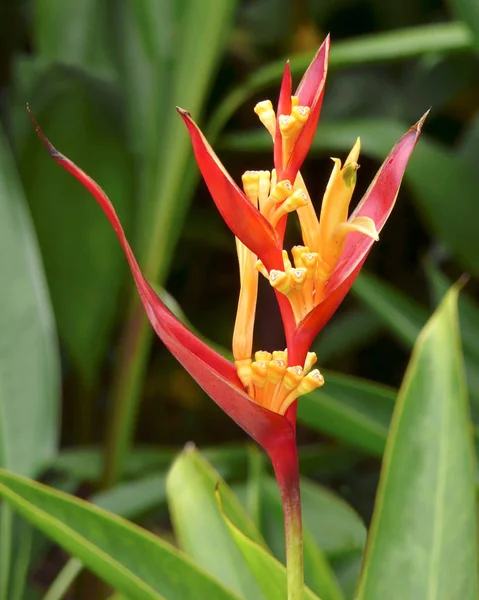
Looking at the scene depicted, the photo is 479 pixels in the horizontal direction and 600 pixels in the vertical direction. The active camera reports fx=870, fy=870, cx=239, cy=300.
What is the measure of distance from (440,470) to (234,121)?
72 centimetres

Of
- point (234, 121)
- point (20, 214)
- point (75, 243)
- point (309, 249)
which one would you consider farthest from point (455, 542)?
point (234, 121)

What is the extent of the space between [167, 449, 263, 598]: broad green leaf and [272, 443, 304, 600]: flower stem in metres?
0.16

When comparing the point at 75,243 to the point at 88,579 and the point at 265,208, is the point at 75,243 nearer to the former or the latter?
the point at 88,579

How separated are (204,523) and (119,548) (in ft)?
0.20

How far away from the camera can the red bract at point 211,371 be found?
21 centimetres

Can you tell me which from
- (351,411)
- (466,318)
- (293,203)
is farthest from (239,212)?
(466,318)

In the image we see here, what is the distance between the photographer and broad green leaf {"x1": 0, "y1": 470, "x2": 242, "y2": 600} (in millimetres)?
305

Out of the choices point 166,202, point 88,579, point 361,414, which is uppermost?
point 166,202

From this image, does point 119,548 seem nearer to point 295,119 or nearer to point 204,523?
point 204,523

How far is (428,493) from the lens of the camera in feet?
0.97

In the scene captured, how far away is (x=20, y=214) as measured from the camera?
59 cm

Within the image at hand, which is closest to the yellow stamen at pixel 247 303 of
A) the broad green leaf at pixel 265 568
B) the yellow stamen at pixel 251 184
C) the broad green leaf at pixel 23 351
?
the yellow stamen at pixel 251 184

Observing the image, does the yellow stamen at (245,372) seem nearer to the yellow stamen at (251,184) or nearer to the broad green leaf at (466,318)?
the yellow stamen at (251,184)

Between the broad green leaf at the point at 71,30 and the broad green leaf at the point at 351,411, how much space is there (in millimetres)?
341
